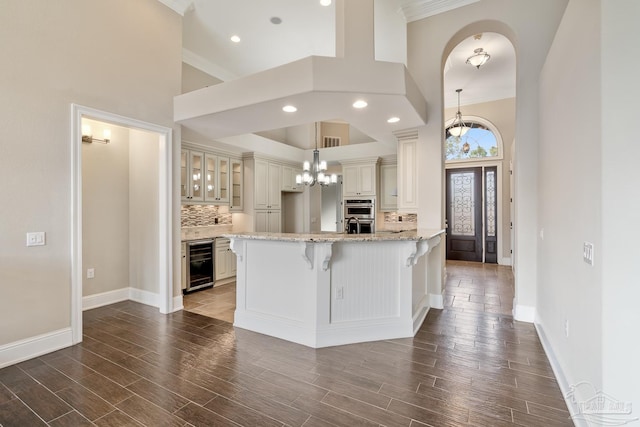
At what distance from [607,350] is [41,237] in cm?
443

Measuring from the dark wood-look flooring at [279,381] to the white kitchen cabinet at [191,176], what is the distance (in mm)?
2307

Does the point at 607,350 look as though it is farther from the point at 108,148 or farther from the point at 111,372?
the point at 108,148

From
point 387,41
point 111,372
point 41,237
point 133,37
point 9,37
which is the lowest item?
point 111,372

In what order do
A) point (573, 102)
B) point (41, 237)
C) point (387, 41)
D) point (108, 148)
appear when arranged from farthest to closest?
point (387, 41) < point (108, 148) < point (41, 237) < point (573, 102)

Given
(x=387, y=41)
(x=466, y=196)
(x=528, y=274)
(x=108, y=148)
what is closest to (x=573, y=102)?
(x=528, y=274)

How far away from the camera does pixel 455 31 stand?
4.08 meters

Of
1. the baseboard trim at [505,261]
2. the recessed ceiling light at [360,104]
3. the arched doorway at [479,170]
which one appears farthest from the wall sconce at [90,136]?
the baseboard trim at [505,261]

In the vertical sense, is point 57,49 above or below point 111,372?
above

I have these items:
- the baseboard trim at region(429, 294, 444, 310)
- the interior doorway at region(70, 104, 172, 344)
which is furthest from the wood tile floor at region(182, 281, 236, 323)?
the baseboard trim at region(429, 294, 444, 310)

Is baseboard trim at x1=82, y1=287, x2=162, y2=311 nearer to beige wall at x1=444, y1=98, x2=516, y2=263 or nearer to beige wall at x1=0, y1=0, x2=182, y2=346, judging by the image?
beige wall at x1=0, y1=0, x2=182, y2=346

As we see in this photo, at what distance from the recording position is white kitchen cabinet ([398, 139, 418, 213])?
4.48 metres

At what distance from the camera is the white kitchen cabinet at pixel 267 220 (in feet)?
20.5

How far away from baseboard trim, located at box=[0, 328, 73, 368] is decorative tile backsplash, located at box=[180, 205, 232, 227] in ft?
8.27

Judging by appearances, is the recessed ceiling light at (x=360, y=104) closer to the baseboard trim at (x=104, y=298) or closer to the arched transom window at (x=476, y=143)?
the baseboard trim at (x=104, y=298)
